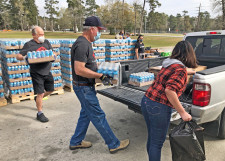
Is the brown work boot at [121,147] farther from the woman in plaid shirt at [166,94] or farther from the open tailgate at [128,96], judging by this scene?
the woman in plaid shirt at [166,94]

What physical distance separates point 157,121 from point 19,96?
5.15 m

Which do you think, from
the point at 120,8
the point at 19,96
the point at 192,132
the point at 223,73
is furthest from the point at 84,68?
the point at 120,8

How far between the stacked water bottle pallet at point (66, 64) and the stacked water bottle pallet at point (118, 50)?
2361mm

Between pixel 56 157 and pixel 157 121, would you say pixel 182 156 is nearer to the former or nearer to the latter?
pixel 157 121

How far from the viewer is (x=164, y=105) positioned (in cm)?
225

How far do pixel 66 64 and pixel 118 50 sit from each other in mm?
3106

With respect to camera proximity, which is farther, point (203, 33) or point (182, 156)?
point (203, 33)

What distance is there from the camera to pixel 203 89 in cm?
282

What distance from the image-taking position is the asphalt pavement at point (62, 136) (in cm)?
333

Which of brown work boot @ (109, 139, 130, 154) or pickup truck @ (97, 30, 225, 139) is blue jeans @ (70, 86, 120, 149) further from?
pickup truck @ (97, 30, 225, 139)

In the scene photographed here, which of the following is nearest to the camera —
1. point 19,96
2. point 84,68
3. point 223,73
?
point 84,68

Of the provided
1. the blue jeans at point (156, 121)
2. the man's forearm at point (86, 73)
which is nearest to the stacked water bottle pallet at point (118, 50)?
the man's forearm at point (86, 73)

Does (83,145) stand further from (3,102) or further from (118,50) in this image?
(118,50)

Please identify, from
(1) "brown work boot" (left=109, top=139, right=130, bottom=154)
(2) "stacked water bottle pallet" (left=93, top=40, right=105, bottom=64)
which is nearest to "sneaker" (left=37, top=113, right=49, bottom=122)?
(1) "brown work boot" (left=109, top=139, right=130, bottom=154)
